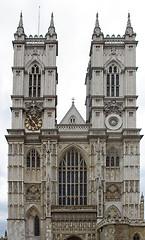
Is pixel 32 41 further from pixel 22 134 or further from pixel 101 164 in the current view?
pixel 101 164

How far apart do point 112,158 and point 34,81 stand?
12388 millimetres

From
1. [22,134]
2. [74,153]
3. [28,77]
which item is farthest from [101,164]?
[28,77]

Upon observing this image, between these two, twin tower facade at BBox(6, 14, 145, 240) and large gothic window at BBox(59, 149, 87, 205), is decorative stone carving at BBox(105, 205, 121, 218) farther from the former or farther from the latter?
large gothic window at BBox(59, 149, 87, 205)

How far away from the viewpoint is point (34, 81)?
61375 mm

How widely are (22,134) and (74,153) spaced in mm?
5994

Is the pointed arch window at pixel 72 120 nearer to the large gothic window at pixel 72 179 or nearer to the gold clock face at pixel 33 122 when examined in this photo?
the large gothic window at pixel 72 179

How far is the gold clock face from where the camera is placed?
59469mm

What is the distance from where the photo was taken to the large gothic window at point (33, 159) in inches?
2288

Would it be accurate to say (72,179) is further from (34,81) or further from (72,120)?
(34,81)

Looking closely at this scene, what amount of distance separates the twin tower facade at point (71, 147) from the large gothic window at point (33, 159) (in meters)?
0.11

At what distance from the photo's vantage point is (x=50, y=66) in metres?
61.0

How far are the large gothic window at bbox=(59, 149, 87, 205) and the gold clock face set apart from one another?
4.44 meters

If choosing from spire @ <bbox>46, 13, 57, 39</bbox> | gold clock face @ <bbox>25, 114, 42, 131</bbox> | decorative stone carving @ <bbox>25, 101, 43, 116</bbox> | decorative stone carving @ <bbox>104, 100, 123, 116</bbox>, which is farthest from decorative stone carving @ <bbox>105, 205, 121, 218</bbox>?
spire @ <bbox>46, 13, 57, 39</bbox>

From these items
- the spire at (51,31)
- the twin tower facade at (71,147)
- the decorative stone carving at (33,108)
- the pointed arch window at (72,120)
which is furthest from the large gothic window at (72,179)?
the spire at (51,31)
